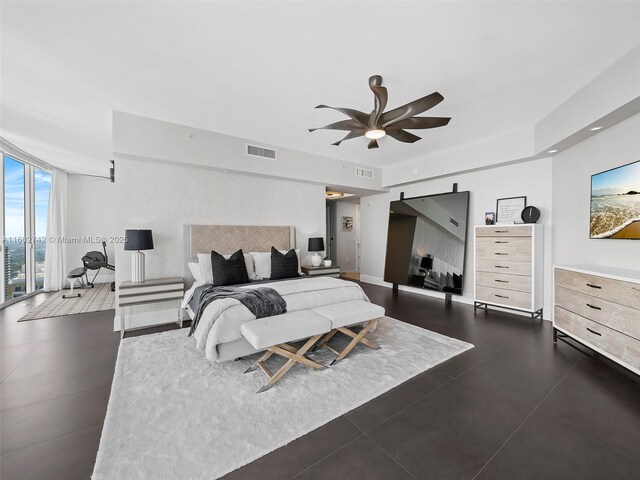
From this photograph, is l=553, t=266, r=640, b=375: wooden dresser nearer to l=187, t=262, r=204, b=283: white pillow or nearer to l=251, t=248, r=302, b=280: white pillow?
l=251, t=248, r=302, b=280: white pillow

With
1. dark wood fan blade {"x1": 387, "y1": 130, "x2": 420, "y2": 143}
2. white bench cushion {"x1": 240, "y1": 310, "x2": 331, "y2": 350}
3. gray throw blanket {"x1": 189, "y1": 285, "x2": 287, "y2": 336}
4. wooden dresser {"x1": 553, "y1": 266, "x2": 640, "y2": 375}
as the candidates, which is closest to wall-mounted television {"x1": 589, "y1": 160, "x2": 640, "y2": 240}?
wooden dresser {"x1": 553, "y1": 266, "x2": 640, "y2": 375}

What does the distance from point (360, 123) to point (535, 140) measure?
2.98m

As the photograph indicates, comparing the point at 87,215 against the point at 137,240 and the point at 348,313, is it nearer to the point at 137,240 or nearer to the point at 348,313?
the point at 137,240

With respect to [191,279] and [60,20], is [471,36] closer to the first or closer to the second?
[60,20]

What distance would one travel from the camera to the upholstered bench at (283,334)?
2336 millimetres

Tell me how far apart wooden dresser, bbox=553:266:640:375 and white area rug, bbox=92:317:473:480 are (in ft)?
A: 3.90

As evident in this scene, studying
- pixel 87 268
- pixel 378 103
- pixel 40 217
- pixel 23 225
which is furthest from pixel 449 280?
pixel 40 217

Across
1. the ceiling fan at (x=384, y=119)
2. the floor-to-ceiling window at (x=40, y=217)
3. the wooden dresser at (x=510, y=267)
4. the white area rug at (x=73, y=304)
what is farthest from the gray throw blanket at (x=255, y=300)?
the floor-to-ceiling window at (x=40, y=217)

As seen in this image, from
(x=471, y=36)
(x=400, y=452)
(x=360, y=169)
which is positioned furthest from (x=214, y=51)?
(x=360, y=169)

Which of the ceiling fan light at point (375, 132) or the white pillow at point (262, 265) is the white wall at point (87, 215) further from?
the ceiling fan light at point (375, 132)

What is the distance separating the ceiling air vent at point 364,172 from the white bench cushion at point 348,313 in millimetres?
3832

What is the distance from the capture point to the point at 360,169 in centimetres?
621

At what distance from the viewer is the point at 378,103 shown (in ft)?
9.02

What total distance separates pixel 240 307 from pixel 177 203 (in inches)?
99.4
